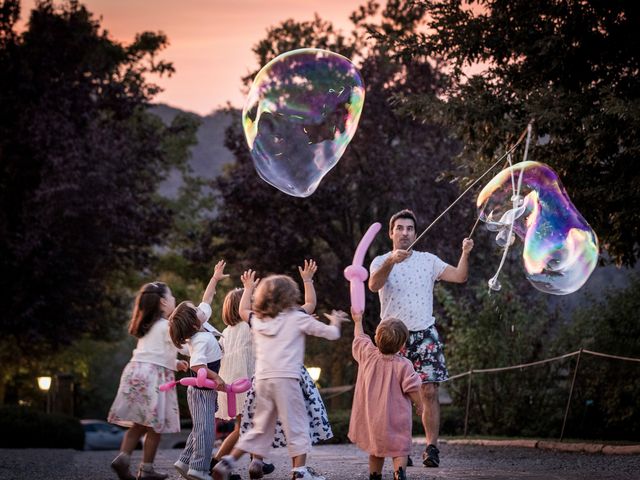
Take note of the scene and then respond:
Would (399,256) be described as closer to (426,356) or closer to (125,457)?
(426,356)

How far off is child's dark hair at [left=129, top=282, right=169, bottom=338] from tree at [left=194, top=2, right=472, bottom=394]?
56.1 feet

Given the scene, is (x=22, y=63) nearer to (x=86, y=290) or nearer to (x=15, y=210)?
(x=15, y=210)

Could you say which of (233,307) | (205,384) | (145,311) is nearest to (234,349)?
(233,307)

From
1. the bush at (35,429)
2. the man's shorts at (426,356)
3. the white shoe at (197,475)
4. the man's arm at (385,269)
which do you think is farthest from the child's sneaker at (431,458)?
the bush at (35,429)

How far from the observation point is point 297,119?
467 inches

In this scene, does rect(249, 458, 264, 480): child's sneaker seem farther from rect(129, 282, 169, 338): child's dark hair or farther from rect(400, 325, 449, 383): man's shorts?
rect(400, 325, 449, 383): man's shorts

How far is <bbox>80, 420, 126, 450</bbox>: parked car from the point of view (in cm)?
3778

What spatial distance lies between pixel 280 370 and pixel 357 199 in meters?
20.0

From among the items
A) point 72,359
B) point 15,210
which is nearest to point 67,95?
point 15,210

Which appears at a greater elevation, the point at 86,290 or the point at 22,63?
the point at 22,63

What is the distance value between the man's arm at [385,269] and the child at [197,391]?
1.55 meters

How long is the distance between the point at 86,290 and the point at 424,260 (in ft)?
58.6

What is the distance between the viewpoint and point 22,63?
27781mm

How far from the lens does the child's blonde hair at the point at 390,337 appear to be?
9.30 m
